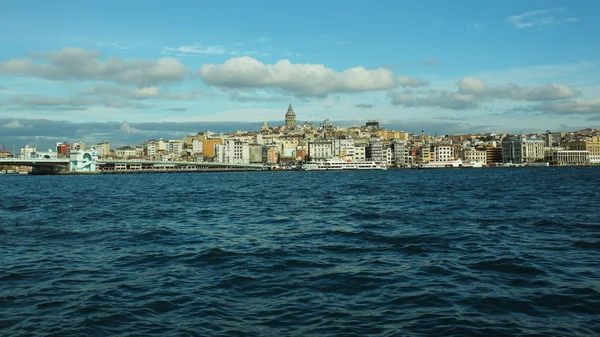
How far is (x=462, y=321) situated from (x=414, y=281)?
212cm

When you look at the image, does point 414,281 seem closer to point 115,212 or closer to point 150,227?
point 150,227

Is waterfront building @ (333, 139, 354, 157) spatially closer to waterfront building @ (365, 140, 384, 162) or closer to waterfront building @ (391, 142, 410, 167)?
waterfront building @ (365, 140, 384, 162)

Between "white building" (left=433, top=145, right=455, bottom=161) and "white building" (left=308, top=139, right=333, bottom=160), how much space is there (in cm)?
3030

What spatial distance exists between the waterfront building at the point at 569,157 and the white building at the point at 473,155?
19.5 meters

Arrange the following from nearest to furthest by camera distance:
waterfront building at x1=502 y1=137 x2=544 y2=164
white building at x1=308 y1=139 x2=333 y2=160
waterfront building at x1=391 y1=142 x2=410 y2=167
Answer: waterfront building at x1=391 y1=142 x2=410 y2=167
waterfront building at x1=502 y1=137 x2=544 y2=164
white building at x1=308 y1=139 x2=333 y2=160

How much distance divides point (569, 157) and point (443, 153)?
1477 inches

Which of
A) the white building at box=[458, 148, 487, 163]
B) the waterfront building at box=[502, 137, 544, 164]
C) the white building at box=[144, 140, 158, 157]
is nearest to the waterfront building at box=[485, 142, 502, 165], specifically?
the waterfront building at box=[502, 137, 544, 164]

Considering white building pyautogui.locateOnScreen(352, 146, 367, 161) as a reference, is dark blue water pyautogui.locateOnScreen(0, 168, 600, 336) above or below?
below

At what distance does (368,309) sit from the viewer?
7234 millimetres

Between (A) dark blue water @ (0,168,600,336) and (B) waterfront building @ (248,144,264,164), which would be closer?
(A) dark blue water @ (0,168,600,336)

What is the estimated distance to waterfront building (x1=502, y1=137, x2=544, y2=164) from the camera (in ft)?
484

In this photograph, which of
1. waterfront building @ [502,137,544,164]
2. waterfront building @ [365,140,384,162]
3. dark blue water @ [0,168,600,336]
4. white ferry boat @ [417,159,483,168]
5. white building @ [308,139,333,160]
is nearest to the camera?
dark blue water @ [0,168,600,336]

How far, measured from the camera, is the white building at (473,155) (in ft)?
486

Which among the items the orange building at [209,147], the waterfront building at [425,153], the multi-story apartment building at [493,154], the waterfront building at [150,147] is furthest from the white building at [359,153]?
the waterfront building at [150,147]
